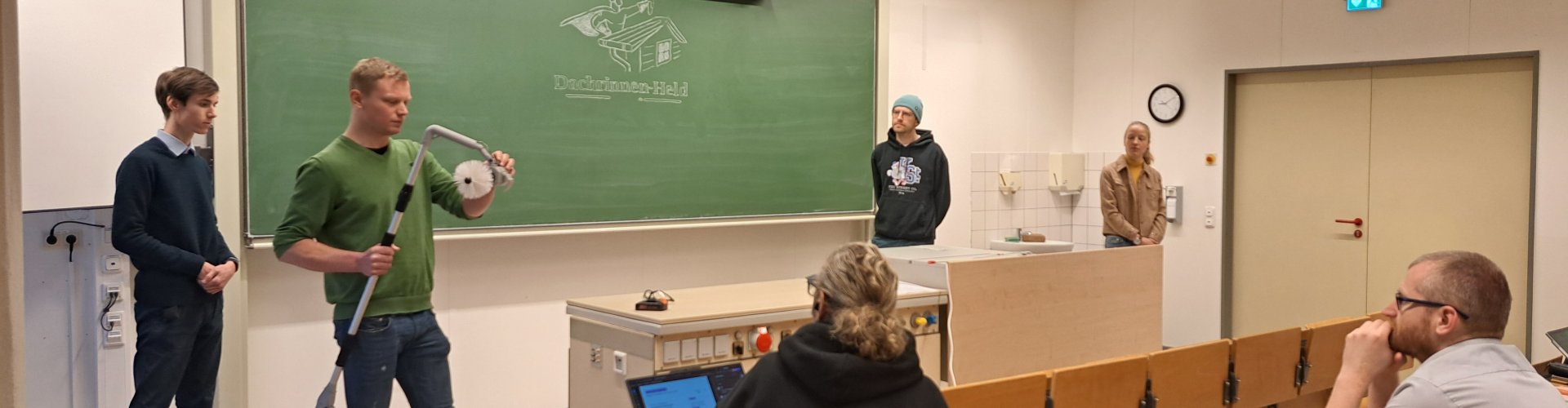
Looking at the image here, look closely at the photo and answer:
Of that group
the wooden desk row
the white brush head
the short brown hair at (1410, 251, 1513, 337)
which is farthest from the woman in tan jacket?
the white brush head

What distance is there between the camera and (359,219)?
295 centimetres

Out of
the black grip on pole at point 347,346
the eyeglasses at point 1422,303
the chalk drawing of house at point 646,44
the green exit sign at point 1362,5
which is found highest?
the green exit sign at point 1362,5

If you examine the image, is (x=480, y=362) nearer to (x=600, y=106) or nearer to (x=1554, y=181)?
(x=600, y=106)

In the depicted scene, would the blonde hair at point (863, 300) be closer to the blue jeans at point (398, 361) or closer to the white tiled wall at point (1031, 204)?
the blue jeans at point (398, 361)

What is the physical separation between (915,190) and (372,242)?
124 inches

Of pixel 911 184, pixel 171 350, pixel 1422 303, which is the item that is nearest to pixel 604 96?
pixel 911 184

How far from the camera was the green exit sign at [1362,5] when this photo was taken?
6488mm

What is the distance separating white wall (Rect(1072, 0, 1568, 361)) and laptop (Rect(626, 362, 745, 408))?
5.20 m

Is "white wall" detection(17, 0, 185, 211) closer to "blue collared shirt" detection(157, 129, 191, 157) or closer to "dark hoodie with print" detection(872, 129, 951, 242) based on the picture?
"blue collared shirt" detection(157, 129, 191, 157)

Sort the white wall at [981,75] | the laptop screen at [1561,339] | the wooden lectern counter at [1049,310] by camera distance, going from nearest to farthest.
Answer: the laptop screen at [1561,339] → the wooden lectern counter at [1049,310] → the white wall at [981,75]

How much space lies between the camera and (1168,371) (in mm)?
3742

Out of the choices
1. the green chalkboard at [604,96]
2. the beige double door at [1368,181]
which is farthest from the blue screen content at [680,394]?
the beige double door at [1368,181]

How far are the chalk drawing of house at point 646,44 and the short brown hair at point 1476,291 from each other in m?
3.98

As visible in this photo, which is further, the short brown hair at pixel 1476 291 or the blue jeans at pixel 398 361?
the blue jeans at pixel 398 361
